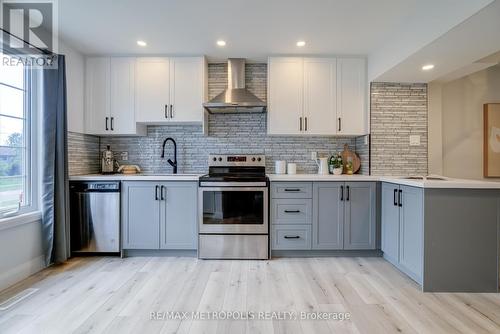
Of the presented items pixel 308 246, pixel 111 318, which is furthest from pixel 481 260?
pixel 111 318

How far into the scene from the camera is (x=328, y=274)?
94.6 inches

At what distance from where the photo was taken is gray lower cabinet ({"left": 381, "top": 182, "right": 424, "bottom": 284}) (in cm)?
214

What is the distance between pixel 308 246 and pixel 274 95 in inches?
72.7

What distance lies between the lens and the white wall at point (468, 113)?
3221mm

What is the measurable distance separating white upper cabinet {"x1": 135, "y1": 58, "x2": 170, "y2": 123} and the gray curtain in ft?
2.52

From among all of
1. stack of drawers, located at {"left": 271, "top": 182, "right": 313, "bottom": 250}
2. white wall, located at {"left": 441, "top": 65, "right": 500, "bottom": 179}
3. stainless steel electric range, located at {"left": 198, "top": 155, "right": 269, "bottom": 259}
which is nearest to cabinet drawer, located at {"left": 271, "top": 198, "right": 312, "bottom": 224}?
stack of drawers, located at {"left": 271, "top": 182, "right": 313, "bottom": 250}

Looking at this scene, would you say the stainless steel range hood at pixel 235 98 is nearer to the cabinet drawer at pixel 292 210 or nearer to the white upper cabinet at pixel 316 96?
the white upper cabinet at pixel 316 96

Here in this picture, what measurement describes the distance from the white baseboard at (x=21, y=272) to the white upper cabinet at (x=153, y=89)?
1847 millimetres

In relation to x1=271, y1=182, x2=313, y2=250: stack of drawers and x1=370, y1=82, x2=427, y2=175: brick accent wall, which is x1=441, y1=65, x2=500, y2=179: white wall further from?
x1=271, y1=182, x2=313, y2=250: stack of drawers

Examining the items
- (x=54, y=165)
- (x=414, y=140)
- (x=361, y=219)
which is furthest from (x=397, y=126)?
(x=54, y=165)

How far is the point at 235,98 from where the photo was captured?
9.68 feet

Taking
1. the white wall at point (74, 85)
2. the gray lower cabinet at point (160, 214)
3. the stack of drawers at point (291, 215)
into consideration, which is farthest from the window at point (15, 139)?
the stack of drawers at point (291, 215)
